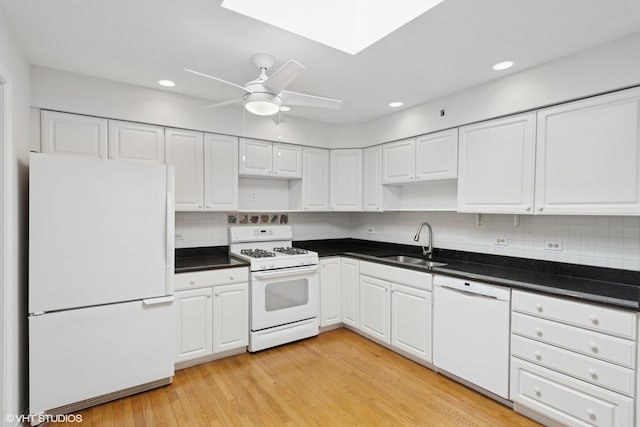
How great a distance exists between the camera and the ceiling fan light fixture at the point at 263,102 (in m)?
2.16

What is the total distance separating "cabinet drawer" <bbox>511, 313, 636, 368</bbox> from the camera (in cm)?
180

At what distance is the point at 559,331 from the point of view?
2.04 metres

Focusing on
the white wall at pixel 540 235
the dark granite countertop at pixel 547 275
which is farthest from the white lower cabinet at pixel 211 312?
the white wall at pixel 540 235

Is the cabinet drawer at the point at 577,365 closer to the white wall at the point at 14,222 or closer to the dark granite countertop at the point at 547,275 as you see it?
the dark granite countertop at the point at 547,275

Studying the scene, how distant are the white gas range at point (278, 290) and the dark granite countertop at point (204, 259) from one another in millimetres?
113

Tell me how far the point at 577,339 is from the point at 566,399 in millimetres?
393

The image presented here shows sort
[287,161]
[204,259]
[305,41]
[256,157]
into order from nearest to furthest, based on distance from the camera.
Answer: [305,41], [204,259], [256,157], [287,161]

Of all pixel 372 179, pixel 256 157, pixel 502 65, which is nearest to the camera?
pixel 502 65

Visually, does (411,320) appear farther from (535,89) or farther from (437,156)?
(535,89)

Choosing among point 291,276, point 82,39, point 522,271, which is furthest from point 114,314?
point 522,271

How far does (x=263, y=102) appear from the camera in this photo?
218 centimetres

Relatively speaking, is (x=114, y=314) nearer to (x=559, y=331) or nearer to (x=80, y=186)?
(x=80, y=186)

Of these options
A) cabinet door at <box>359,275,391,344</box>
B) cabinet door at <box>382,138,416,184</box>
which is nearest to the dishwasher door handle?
cabinet door at <box>359,275,391,344</box>

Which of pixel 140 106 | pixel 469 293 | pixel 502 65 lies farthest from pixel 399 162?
pixel 140 106
